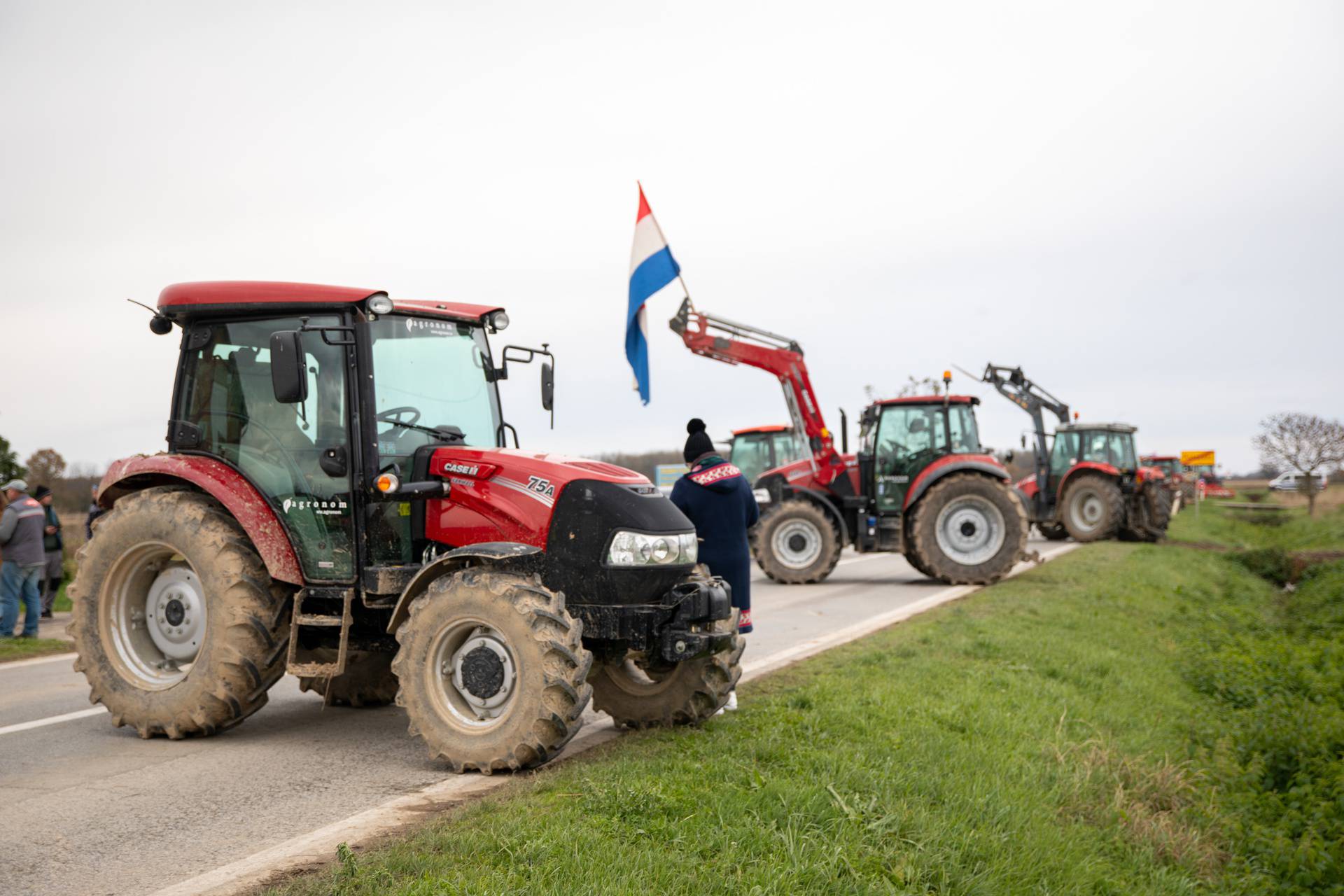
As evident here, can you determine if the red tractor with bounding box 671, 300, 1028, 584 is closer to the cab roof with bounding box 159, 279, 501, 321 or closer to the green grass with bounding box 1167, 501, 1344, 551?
the cab roof with bounding box 159, 279, 501, 321

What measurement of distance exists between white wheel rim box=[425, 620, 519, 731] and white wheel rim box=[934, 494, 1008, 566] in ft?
39.6

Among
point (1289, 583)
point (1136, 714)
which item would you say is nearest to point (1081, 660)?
point (1136, 714)

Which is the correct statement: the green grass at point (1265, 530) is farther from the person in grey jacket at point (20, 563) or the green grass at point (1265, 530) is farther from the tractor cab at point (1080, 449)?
the person in grey jacket at point (20, 563)

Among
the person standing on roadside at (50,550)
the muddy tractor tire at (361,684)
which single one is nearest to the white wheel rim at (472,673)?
the muddy tractor tire at (361,684)

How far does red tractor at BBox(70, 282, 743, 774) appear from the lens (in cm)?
625

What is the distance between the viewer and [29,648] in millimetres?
11539

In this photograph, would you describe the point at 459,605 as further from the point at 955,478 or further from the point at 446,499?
the point at 955,478

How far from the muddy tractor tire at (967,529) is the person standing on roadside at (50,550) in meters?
11.9

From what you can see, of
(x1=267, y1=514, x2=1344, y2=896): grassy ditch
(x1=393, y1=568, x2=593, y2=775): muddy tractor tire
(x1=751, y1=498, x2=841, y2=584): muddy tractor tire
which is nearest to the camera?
(x1=267, y1=514, x2=1344, y2=896): grassy ditch

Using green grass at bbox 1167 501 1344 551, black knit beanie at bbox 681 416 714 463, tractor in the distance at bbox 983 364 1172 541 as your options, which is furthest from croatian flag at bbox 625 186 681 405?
green grass at bbox 1167 501 1344 551

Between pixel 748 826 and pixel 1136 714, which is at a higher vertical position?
pixel 748 826

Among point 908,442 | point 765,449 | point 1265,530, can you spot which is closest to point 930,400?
point 908,442

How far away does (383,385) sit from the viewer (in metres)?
6.91

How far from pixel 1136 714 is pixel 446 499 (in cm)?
645
